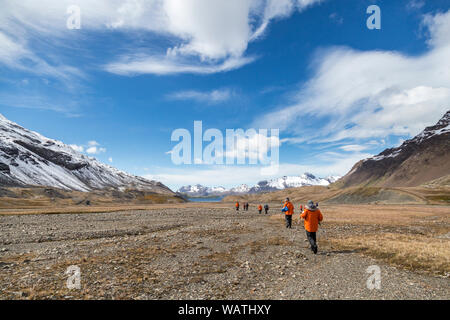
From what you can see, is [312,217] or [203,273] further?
[312,217]

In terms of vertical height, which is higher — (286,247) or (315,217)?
(315,217)

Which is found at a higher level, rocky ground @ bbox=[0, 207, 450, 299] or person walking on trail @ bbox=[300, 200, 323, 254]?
person walking on trail @ bbox=[300, 200, 323, 254]

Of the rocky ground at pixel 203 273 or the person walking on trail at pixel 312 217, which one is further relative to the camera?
the person walking on trail at pixel 312 217

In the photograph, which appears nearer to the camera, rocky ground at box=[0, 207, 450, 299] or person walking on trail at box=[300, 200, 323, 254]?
rocky ground at box=[0, 207, 450, 299]

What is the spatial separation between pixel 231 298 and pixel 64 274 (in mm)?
8985

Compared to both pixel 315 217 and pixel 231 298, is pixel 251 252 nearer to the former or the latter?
pixel 315 217

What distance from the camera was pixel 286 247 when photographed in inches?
778

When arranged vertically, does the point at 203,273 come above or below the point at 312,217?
below

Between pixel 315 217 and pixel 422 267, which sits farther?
pixel 315 217

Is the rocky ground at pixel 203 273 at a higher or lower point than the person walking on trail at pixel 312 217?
lower
